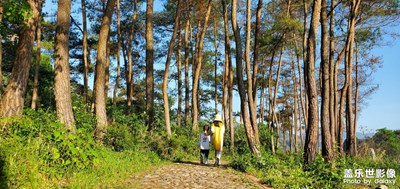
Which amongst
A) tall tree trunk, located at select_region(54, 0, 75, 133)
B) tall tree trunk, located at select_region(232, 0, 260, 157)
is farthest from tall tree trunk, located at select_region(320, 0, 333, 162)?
tall tree trunk, located at select_region(54, 0, 75, 133)

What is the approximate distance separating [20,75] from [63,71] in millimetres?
1085

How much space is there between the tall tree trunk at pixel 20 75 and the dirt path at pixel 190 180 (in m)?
3.69

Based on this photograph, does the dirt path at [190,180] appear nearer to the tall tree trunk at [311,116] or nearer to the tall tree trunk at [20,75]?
the tall tree trunk at [311,116]

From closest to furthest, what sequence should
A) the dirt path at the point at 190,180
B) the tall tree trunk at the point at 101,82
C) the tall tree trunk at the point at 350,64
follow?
the dirt path at the point at 190,180
the tall tree trunk at the point at 101,82
the tall tree trunk at the point at 350,64

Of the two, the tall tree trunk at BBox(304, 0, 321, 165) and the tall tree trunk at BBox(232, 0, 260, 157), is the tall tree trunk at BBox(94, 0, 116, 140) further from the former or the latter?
the tall tree trunk at BBox(304, 0, 321, 165)

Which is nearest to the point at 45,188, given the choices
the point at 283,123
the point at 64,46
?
the point at 64,46

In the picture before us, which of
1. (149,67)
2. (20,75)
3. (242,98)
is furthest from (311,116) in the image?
(149,67)

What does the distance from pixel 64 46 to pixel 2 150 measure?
15.7 ft

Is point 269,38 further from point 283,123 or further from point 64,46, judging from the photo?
point 283,123

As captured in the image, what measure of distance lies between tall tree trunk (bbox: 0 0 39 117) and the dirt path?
3.69 metres

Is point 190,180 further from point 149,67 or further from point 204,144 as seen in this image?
point 149,67

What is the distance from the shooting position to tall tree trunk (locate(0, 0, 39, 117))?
362 inches

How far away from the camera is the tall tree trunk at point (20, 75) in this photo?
362 inches

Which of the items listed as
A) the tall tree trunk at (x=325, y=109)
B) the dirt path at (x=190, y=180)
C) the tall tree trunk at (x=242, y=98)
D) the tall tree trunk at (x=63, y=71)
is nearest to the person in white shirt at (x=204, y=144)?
the tall tree trunk at (x=242, y=98)
